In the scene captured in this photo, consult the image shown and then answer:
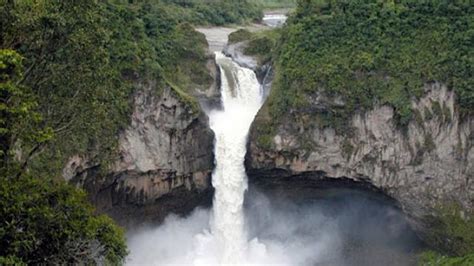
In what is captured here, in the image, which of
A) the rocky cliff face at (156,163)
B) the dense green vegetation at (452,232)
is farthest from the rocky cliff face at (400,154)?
the rocky cliff face at (156,163)

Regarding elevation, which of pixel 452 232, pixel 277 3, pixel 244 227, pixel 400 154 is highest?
pixel 277 3

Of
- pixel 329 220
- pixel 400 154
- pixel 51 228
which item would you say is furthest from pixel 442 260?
pixel 51 228

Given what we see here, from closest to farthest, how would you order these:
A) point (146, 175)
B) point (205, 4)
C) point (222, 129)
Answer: point (146, 175), point (222, 129), point (205, 4)

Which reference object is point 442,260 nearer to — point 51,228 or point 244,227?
point 244,227

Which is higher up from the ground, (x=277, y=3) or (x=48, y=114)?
(x=48, y=114)

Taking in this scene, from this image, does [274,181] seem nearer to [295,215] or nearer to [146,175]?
[295,215]

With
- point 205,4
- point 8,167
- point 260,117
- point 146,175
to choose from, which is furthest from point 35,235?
point 205,4

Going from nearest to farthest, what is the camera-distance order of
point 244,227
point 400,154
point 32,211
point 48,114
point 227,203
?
point 32,211
point 48,114
point 400,154
point 227,203
point 244,227
